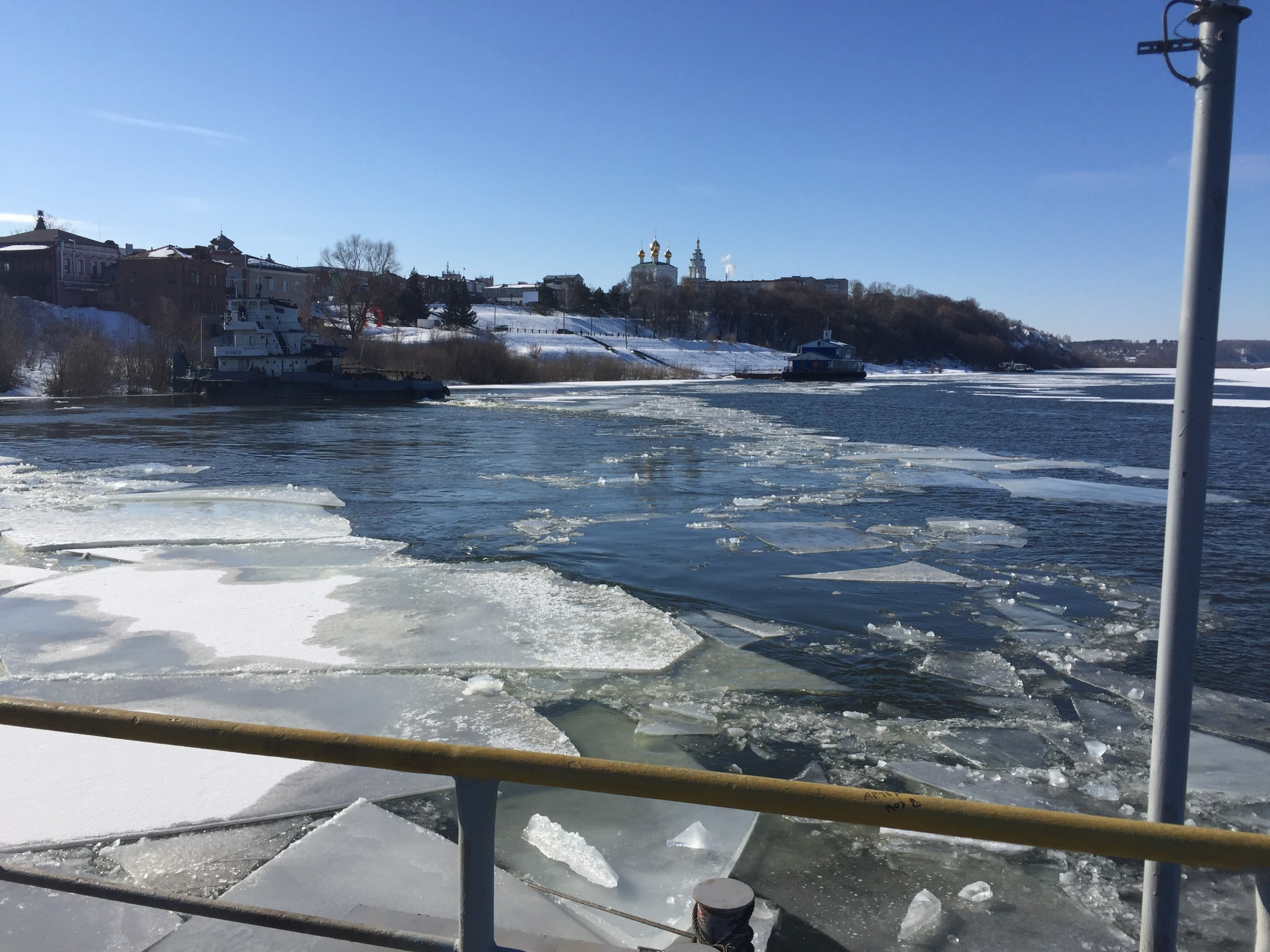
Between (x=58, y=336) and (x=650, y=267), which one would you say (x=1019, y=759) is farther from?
(x=650, y=267)

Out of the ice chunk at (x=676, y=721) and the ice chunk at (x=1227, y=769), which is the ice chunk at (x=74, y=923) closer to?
the ice chunk at (x=676, y=721)

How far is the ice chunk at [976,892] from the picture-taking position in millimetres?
3834

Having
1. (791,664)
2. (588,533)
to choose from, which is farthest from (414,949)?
(588,533)

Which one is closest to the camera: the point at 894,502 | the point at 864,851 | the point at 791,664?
the point at 864,851

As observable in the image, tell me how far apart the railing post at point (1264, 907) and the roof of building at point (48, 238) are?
3733 inches

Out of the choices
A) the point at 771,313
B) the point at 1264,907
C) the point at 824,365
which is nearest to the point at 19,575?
the point at 1264,907

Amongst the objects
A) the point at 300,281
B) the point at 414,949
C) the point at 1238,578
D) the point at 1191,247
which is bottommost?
the point at 1238,578

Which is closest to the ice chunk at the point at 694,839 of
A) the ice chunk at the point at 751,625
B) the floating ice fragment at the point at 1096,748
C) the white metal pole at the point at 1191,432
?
the white metal pole at the point at 1191,432

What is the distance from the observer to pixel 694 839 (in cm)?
429

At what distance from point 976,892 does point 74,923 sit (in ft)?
10.9

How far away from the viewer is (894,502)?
14953 mm

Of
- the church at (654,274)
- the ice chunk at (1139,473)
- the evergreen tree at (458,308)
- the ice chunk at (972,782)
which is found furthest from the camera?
the church at (654,274)

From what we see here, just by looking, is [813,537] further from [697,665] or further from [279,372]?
[279,372]

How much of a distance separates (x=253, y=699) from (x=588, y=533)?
6631 millimetres
